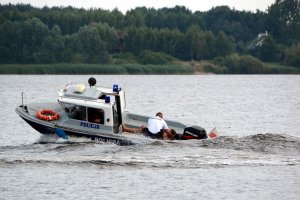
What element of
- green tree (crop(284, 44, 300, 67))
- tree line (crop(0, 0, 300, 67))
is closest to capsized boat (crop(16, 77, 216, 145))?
tree line (crop(0, 0, 300, 67))

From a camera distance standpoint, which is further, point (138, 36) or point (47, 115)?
point (138, 36)

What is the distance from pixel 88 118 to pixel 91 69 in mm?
72589

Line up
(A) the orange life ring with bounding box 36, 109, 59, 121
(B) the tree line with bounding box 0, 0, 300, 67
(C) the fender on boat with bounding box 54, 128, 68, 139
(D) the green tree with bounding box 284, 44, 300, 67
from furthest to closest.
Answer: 1. (D) the green tree with bounding box 284, 44, 300, 67
2. (B) the tree line with bounding box 0, 0, 300, 67
3. (A) the orange life ring with bounding box 36, 109, 59, 121
4. (C) the fender on boat with bounding box 54, 128, 68, 139

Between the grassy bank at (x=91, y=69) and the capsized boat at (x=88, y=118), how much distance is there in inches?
2750

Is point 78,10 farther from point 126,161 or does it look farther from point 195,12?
point 126,161

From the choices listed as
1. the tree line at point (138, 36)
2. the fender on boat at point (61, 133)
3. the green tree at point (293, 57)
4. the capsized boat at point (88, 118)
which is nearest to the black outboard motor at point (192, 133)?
the capsized boat at point (88, 118)

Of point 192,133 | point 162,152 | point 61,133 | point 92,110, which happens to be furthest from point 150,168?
point 61,133

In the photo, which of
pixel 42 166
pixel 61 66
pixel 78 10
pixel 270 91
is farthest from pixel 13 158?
pixel 78 10

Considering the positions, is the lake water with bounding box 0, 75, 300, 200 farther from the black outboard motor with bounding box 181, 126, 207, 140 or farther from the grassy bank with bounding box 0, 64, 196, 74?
the grassy bank with bounding box 0, 64, 196, 74

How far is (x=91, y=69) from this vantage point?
341 feet

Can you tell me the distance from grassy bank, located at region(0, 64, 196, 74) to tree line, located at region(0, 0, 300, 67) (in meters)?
5.74

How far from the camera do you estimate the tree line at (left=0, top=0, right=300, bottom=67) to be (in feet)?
387

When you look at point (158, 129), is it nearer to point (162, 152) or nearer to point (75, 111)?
point (162, 152)

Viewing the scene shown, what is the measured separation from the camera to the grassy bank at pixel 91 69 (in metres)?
103
